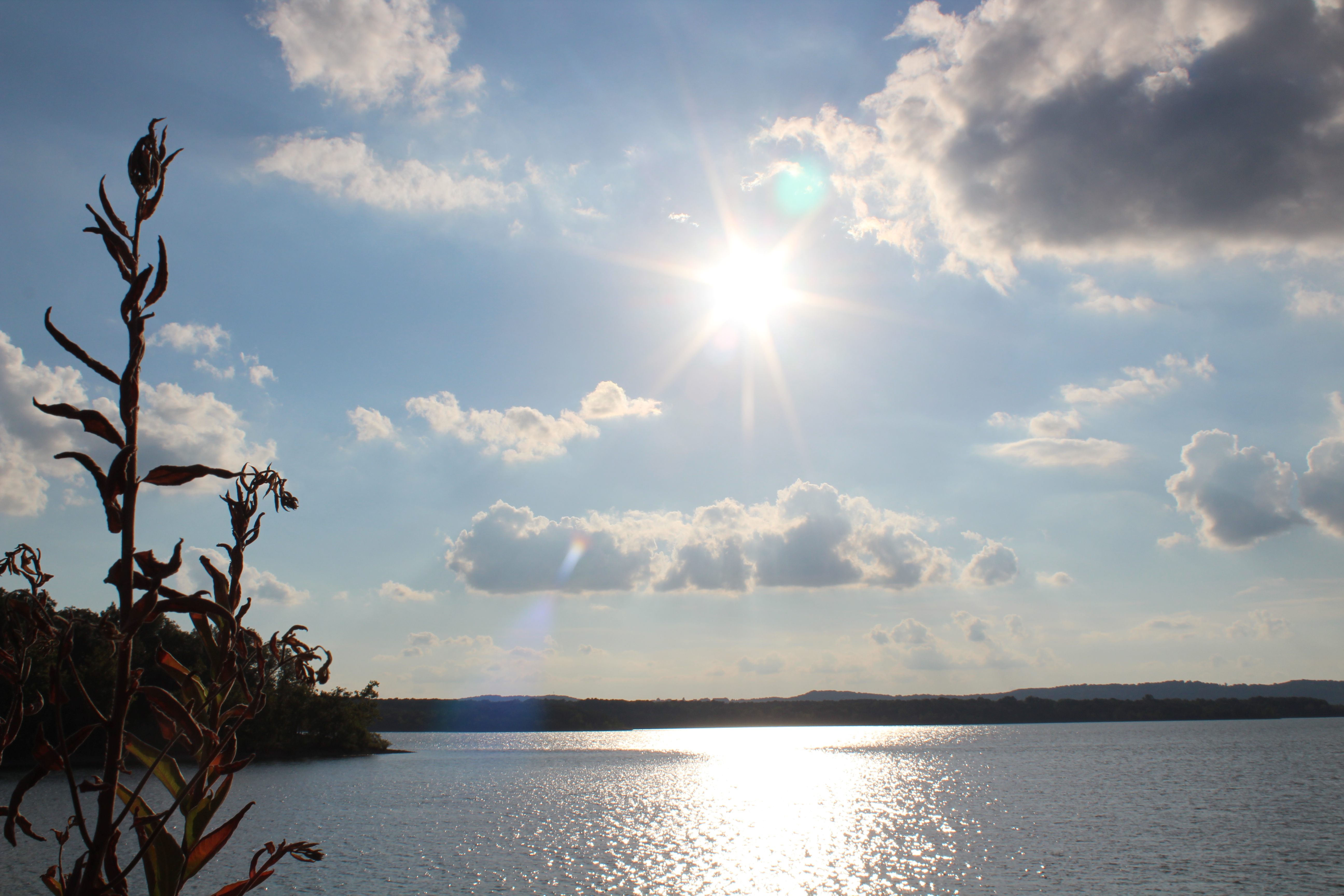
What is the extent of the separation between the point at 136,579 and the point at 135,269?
131cm

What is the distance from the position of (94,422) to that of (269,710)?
134367mm

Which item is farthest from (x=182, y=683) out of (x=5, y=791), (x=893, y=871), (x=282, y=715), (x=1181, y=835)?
(x=282, y=715)

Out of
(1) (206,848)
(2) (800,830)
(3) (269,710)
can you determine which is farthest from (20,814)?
(3) (269,710)

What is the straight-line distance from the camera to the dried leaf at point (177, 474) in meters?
3.06

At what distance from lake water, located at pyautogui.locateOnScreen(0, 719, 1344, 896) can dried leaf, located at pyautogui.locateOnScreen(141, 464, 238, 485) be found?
4090 centimetres

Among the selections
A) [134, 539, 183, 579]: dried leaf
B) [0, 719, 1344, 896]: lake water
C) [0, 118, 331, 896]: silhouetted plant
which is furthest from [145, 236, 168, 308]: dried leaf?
[0, 719, 1344, 896]: lake water

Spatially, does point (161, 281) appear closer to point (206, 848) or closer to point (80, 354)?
point (80, 354)

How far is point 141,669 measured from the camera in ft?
9.27

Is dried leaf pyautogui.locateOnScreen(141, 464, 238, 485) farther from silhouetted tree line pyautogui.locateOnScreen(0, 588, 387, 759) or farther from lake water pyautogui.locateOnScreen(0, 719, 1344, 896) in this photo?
silhouetted tree line pyautogui.locateOnScreen(0, 588, 387, 759)

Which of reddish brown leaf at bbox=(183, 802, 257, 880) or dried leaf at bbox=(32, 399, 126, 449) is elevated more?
dried leaf at bbox=(32, 399, 126, 449)

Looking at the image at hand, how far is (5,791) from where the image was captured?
204ft

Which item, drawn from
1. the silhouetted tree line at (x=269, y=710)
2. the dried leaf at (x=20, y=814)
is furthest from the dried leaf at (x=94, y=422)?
the silhouetted tree line at (x=269, y=710)

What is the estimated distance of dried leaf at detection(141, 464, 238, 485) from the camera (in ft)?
10.0

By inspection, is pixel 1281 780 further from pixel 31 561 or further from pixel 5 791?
pixel 5 791
